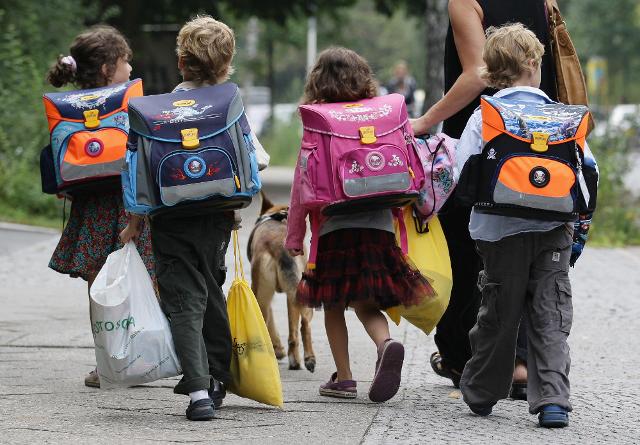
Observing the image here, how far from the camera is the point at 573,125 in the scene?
525 centimetres

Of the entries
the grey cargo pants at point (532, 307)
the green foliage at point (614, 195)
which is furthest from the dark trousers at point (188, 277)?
the green foliage at point (614, 195)

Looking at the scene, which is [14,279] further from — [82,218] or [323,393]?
[323,393]

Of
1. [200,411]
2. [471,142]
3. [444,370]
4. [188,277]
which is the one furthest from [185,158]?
[444,370]

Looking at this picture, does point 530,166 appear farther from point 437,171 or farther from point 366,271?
point 366,271

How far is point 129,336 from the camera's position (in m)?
5.48

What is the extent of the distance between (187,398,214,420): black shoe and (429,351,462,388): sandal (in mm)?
1366

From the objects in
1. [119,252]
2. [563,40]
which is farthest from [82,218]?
[563,40]

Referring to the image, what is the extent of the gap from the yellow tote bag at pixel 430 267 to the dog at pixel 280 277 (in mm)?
1247

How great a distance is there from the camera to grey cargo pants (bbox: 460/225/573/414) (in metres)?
5.36

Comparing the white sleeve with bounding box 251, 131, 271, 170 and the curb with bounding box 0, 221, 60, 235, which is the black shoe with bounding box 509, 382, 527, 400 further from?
the curb with bounding box 0, 221, 60, 235

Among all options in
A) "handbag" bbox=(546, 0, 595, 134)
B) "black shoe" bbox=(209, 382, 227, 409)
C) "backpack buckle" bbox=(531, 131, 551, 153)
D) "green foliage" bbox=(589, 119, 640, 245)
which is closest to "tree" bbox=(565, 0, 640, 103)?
"green foliage" bbox=(589, 119, 640, 245)

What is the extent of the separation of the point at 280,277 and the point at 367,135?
1772mm

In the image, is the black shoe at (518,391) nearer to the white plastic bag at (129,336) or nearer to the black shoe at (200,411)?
the black shoe at (200,411)

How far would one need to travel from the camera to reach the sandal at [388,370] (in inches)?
221
